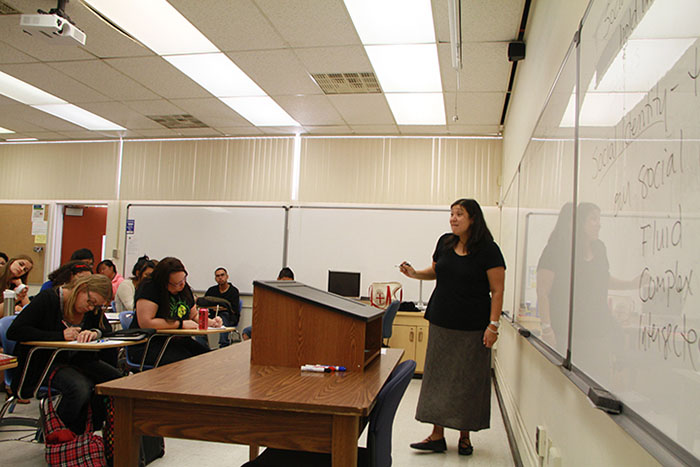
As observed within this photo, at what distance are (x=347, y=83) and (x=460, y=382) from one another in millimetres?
3237

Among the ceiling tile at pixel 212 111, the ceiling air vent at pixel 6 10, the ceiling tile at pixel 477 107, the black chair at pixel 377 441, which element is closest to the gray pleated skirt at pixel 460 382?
the black chair at pixel 377 441

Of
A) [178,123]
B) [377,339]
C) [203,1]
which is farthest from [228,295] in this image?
[377,339]

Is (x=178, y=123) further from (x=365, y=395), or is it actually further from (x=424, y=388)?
(x=365, y=395)

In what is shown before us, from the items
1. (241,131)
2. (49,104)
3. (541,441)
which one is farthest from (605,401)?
(49,104)

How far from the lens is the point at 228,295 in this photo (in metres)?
6.75

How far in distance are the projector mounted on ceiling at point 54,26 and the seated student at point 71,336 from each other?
1.82 m

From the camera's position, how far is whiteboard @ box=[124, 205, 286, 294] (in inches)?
280

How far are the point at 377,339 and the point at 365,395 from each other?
0.80 meters

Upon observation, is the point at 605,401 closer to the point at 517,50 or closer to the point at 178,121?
the point at 517,50

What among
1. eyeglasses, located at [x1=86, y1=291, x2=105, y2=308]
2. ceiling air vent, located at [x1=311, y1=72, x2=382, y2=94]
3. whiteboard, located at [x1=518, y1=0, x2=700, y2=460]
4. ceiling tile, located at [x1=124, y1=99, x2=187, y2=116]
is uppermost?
ceiling air vent, located at [x1=311, y1=72, x2=382, y2=94]

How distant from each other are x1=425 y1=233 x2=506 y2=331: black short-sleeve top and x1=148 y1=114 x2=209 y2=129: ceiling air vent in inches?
180

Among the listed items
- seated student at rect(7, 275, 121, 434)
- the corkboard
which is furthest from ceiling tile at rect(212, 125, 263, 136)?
seated student at rect(7, 275, 121, 434)

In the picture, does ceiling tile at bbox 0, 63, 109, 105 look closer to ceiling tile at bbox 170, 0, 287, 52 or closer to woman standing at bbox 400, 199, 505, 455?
ceiling tile at bbox 170, 0, 287, 52

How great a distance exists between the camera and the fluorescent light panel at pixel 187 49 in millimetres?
4004
